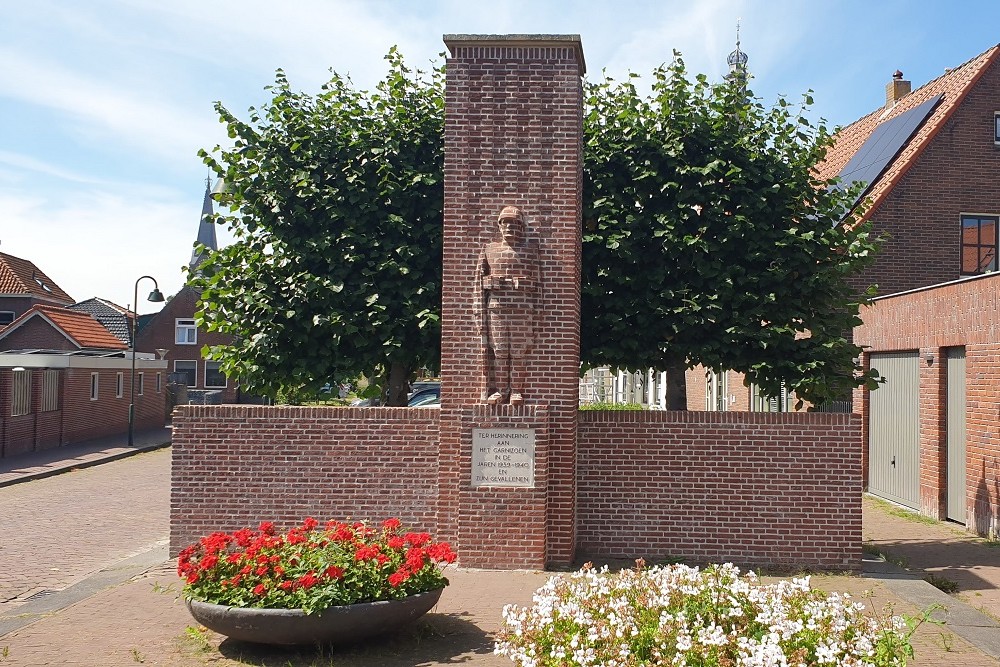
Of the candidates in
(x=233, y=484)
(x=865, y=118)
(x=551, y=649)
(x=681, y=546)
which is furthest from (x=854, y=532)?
(x=865, y=118)

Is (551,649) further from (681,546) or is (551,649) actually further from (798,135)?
(798,135)

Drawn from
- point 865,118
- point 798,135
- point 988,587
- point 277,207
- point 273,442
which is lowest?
point 988,587

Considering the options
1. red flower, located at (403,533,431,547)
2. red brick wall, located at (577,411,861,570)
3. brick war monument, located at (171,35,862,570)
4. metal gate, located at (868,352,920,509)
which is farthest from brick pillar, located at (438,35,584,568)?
metal gate, located at (868,352,920,509)

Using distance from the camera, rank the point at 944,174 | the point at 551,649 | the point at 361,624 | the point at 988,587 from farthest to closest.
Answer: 1. the point at 944,174
2. the point at 988,587
3. the point at 361,624
4. the point at 551,649

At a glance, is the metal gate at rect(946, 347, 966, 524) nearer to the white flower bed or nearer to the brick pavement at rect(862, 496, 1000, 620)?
the brick pavement at rect(862, 496, 1000, 620)

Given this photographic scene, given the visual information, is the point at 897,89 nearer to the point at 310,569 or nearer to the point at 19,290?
the point at 310,569

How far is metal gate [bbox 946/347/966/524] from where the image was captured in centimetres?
1356

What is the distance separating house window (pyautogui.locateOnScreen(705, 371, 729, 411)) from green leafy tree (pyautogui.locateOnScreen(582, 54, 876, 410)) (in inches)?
528

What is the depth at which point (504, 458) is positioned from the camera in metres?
10.1

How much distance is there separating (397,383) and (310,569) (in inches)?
240

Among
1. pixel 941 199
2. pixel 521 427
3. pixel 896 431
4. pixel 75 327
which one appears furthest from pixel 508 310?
pixel 75 327

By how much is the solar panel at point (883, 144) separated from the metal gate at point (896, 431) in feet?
13.9

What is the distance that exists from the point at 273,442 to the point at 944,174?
14564mm

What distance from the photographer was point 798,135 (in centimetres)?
1250
